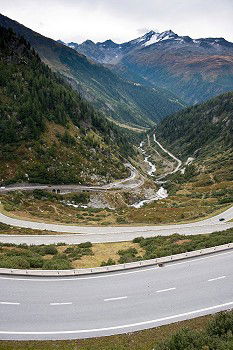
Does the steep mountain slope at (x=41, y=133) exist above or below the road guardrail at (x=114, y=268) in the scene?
below

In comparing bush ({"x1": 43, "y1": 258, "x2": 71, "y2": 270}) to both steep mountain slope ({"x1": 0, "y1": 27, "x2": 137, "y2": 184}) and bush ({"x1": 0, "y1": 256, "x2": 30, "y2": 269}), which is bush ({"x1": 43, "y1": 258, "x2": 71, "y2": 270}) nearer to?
bush ({"x1": 0, "y1": 256, "x2": 30, "y2": 269})

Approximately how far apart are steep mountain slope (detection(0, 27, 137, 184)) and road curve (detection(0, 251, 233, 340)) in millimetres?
91437

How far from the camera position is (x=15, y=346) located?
16578 mm

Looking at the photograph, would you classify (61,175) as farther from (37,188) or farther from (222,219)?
(222,219)

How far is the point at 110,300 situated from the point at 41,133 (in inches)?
4536

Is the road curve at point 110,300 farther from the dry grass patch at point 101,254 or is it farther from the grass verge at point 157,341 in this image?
the dry grass patch at point 101,254

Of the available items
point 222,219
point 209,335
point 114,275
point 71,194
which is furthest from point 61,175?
point 209,335

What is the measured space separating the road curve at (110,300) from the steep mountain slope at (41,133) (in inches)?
3600

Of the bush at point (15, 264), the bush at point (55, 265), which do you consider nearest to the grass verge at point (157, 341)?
the bush at point (55, 265)

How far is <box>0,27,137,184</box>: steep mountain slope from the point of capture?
117812mm

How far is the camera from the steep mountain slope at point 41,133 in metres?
118

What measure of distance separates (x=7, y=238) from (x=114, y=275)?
2704 cm

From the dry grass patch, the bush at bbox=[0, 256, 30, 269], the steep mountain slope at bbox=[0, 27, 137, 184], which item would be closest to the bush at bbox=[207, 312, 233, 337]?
the dry grass patch

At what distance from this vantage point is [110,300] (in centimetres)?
2100
